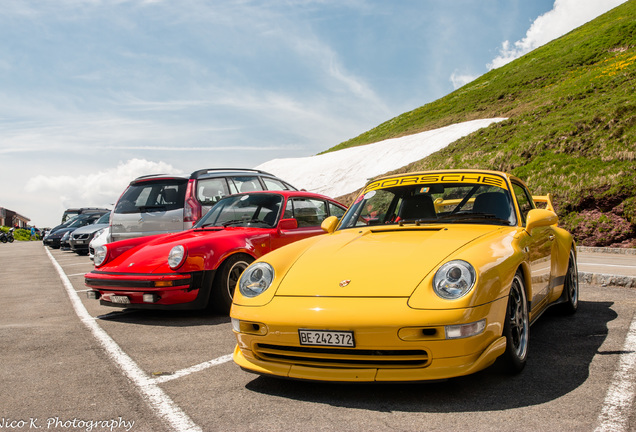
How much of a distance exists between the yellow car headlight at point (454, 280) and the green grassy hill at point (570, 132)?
44.7 feet

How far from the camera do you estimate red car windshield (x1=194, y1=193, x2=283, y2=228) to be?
23.0ft

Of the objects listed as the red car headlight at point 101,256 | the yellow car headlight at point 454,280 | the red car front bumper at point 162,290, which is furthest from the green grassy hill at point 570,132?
the yellow car headlight at point 454,280

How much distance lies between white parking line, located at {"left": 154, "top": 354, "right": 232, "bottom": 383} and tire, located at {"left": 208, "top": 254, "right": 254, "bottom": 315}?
175 centimetres

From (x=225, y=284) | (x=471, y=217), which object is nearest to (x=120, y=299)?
(x=225, y=284)

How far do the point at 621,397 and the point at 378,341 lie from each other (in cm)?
141

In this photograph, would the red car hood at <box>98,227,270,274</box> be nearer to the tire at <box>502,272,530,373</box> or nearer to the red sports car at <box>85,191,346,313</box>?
the red sports car at <box>85,191,346,313</box>

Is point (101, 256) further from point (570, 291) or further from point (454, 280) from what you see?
point (570, 291)

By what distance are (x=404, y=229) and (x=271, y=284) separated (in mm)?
1203

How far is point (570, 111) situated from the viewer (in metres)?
25.3

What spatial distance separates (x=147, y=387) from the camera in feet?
11.8

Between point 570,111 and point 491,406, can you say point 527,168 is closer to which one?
point 570,111

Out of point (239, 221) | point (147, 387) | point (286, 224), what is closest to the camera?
point (147, 387)

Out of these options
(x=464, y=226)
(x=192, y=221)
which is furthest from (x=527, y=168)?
(x=464, y=226)

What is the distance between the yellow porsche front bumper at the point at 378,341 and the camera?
3096 millimetres
